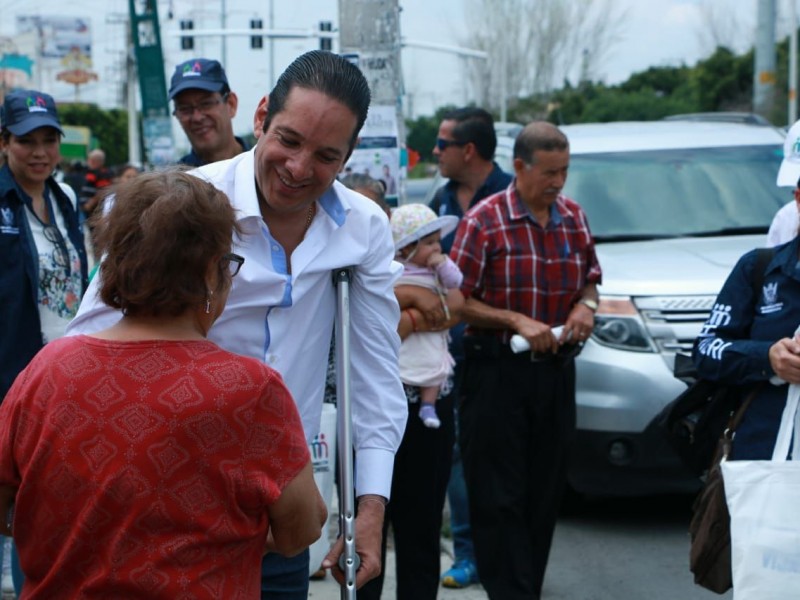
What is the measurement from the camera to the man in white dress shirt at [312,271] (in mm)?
3000

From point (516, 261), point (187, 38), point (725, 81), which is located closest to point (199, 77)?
point (516, 261)

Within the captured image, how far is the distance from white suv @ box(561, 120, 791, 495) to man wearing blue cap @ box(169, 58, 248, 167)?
256 cm

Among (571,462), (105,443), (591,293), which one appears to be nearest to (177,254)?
(105,443)

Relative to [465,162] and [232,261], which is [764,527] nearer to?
[232,261]

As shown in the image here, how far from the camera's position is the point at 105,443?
231cm

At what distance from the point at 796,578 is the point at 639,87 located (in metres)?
47.5

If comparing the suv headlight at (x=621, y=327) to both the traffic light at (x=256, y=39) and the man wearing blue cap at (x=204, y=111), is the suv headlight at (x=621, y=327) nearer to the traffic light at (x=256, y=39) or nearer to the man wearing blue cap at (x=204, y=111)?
the man wearing blue cap at (x=204, y=111)

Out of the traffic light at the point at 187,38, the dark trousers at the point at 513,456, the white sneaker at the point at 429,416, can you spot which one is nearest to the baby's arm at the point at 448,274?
the dark trousers at the point at 513,456

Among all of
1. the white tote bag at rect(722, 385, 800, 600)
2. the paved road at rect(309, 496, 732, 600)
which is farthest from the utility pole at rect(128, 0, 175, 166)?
Answer: the white tote bag at rect(722, 385, 800, 600)

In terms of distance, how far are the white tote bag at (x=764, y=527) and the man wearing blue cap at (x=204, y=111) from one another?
2678 mm

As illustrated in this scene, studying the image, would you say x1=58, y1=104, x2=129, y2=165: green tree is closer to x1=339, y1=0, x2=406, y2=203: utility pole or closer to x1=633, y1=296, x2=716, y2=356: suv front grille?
x1=339, y1=0, x2=406, y2=203: utility pole

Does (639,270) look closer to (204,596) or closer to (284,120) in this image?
(284,120)

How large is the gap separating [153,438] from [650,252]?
18.4 feet

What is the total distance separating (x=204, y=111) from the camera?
217 inches
